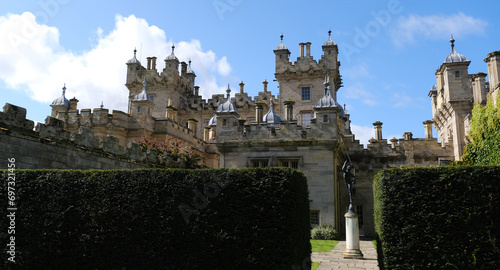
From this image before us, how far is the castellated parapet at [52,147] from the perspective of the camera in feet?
43.0

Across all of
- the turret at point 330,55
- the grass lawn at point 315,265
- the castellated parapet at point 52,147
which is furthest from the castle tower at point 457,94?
the castellated parapet at point 52,147

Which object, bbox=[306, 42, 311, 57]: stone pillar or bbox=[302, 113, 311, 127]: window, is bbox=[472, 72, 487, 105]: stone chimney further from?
bbox=[306, 42, 311, 57]: stone pillar

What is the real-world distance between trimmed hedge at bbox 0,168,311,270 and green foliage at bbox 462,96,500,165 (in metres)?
11.7

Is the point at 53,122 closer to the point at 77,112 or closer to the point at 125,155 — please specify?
the point at 125,155

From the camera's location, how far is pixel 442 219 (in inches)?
356

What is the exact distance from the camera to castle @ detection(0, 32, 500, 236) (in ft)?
59.6

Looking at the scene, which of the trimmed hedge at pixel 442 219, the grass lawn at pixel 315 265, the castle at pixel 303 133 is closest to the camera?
the trimmed hedge at pixel 442 219

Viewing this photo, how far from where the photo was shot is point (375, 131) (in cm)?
3438

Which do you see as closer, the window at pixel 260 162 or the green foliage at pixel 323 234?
the green foliage at pixel 323 234

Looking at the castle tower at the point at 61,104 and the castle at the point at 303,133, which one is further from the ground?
the castle tower at the point at 61,104

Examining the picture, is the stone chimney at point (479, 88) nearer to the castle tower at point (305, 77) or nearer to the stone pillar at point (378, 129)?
the stone pillar at point (378, 129)

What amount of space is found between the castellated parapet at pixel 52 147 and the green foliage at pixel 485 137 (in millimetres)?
16060

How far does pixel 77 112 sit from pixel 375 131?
23.4 metres

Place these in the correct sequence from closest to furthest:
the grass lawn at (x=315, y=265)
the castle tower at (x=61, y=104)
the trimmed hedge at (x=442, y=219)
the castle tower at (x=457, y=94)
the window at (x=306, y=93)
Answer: the trimmed hedge at (x=442, y=219) → the grass lawn at (x=315, y=265) → the castle tower at (x=457, y=94) → the castle tower at (x=61, y=104) → the window at (x=306, y=93)
